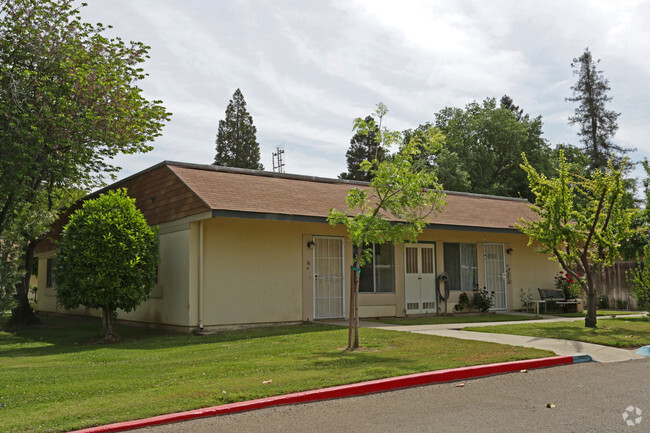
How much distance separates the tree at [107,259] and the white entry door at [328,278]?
13.9 feet

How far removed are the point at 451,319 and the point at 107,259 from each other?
29.6 ft

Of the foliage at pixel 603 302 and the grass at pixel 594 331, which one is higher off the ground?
the foliage at pixel 603 302

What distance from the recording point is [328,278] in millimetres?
15438

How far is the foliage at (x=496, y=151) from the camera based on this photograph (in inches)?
1651

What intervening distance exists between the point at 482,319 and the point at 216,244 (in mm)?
7579

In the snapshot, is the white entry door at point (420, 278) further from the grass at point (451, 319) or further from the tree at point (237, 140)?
the tree at point (237, 140)

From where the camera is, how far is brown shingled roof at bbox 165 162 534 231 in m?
13.3

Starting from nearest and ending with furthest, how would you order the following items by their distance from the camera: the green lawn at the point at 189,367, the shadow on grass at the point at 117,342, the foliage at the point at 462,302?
the green lawn at the point at 189,367 < the shadow on grass at the point at 117,342 < the foliage at the point at 462,302

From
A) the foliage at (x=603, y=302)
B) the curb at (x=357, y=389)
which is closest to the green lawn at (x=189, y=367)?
the curb at (x=357, y=389)

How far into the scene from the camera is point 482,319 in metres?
15.9

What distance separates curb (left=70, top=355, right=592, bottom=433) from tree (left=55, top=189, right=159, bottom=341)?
7.07 meters

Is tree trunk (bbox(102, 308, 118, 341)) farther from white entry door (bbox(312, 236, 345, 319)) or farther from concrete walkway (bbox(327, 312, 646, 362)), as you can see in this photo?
concrete walkway (bbox(327, 312, 646, 362))

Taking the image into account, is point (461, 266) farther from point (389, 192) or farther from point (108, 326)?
point (108, 326)

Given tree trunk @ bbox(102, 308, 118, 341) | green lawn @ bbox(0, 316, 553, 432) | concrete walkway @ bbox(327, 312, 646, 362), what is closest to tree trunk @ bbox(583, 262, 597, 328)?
concrete walkway @ bbox(327, 312, 646, 362)
